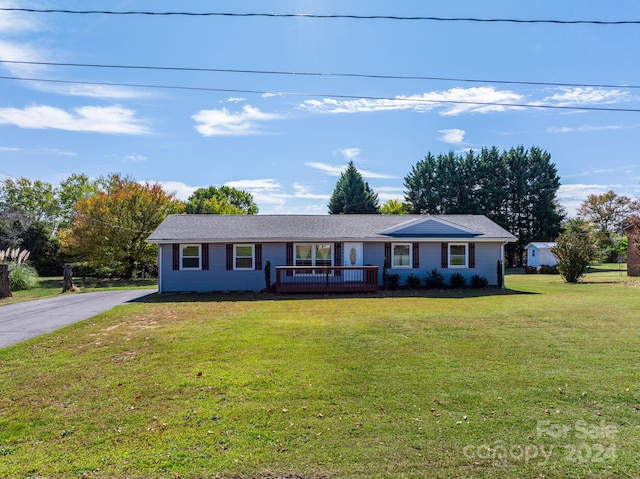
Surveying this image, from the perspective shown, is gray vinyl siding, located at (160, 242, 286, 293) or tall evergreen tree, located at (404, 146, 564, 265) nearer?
gray vinyl siding, located at (160, 242, 286, 293)

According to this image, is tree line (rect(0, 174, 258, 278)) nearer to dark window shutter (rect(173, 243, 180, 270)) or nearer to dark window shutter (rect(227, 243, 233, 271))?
dark window shutter (rect(173, 243, 180, 270))

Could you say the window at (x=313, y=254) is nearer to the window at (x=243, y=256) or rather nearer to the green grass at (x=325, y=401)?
the window at (x=243, y=256)

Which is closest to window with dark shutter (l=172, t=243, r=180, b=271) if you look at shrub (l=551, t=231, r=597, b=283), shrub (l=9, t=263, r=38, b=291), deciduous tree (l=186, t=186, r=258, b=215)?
shrub (l=9, t=263, r=38, b=291)

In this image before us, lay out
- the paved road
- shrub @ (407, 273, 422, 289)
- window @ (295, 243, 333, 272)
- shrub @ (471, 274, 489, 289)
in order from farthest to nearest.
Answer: shrub @ (471, 274, 489, 289)
shrub @ (407, 273, 422, 289)
window @ (295, 243, 333, 272)
the paved road

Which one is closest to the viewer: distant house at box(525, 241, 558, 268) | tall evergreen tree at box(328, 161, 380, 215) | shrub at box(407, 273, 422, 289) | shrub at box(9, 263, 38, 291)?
shrub at box(407, 273, 422, 289)

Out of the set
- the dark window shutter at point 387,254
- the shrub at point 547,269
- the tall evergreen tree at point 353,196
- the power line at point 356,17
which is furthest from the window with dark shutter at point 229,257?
the tall evergreen tree at point 353,196

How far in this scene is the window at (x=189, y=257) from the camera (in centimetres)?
1975

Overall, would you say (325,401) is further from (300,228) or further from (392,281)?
(300,228)

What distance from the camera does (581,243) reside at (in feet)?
79.3

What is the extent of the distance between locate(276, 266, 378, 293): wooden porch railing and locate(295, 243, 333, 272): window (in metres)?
0.67

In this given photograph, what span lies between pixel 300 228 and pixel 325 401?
635 inches

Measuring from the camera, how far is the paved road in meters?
9.85

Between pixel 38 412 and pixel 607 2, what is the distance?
41.0ft

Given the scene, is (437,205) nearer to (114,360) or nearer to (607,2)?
(607,2)
